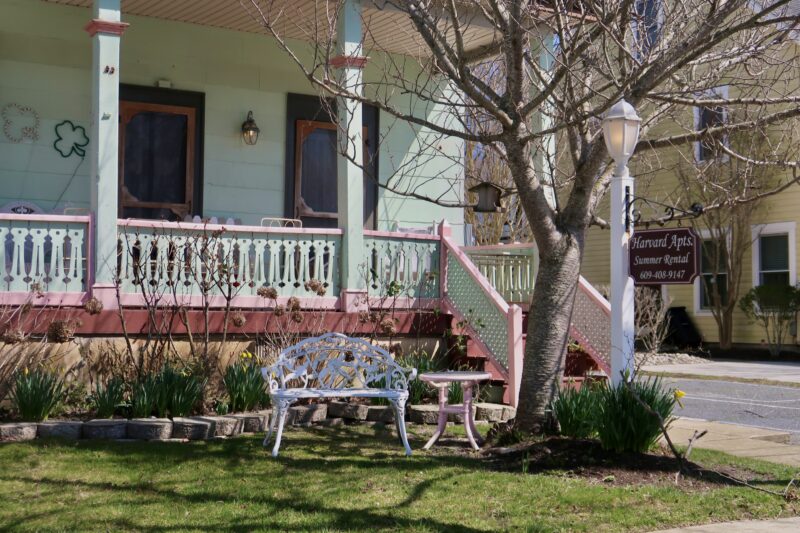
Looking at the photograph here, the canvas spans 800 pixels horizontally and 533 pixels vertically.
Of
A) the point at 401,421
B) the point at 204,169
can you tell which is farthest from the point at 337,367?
the point at 204,169

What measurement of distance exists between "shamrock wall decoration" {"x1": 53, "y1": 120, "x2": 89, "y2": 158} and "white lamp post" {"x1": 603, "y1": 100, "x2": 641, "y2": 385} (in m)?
6.85

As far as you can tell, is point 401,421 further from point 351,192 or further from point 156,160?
point 156,160

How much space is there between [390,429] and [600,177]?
10.3 ft

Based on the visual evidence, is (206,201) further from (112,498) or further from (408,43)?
(112,498)

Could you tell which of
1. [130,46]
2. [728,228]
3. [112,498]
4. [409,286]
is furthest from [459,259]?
[728,228]

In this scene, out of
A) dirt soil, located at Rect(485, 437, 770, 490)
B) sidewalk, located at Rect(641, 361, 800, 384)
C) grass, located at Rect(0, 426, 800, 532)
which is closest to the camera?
grass, located at Rect(0, 426, 800, 532)

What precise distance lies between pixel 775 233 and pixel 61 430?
18147 millimetres

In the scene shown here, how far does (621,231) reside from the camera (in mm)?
7691

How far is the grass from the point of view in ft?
18.4

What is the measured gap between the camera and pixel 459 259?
1173 cm

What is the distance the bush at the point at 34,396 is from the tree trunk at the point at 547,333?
13.1ft

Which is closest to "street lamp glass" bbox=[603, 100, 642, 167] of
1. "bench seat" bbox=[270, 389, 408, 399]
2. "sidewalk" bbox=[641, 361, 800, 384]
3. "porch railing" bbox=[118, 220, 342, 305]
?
"bench seat" bbox=[270, 389, 408, 399]

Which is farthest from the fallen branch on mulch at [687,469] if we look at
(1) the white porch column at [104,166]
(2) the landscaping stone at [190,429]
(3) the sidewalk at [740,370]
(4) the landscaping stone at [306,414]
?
(3) the sidewalk at [740,370]

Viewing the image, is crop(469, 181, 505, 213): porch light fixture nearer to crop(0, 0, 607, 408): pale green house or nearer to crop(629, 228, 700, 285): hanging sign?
crop(0, 0, 607, 408): pale green house
